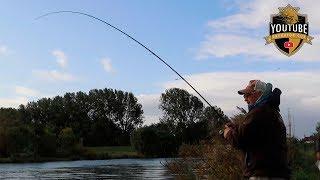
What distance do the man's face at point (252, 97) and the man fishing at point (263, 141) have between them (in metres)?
0.10

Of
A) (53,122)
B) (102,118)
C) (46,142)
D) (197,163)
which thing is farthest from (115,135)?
(197,163)

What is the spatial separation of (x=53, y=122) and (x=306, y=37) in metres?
106

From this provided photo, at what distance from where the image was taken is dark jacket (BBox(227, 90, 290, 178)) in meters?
5.20

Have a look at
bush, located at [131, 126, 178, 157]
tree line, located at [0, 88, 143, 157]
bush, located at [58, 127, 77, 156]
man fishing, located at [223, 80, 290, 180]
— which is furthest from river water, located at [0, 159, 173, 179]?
tree line, located at [0, 88, 143, 157]

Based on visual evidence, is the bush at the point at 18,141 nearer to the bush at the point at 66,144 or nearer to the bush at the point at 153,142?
the bush at the point at 66,144

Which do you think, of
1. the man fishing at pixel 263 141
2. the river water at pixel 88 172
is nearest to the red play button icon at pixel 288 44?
the man fishing at pixel 263 141

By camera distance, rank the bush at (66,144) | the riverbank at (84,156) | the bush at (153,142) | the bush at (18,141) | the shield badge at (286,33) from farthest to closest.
Answer: the bush at (66,144)
the bush at (153,142)
the bush at (18,141)
the riverbank at (84,156)
the shield badge at (286,33)

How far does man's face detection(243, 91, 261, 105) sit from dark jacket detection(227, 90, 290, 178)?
159mm

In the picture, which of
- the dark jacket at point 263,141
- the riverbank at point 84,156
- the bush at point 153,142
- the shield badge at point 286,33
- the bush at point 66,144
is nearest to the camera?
the dark jacket at point 263,141

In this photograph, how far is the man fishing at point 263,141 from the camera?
17.1 feet

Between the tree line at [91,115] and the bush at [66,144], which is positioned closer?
the bush at [66,144]

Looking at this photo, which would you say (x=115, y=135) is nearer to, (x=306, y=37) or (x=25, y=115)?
(x=25, y=115)

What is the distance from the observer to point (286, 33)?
15.9 metres

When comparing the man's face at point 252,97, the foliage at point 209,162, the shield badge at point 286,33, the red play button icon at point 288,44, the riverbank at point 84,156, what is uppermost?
the shield badge at point 286,33
